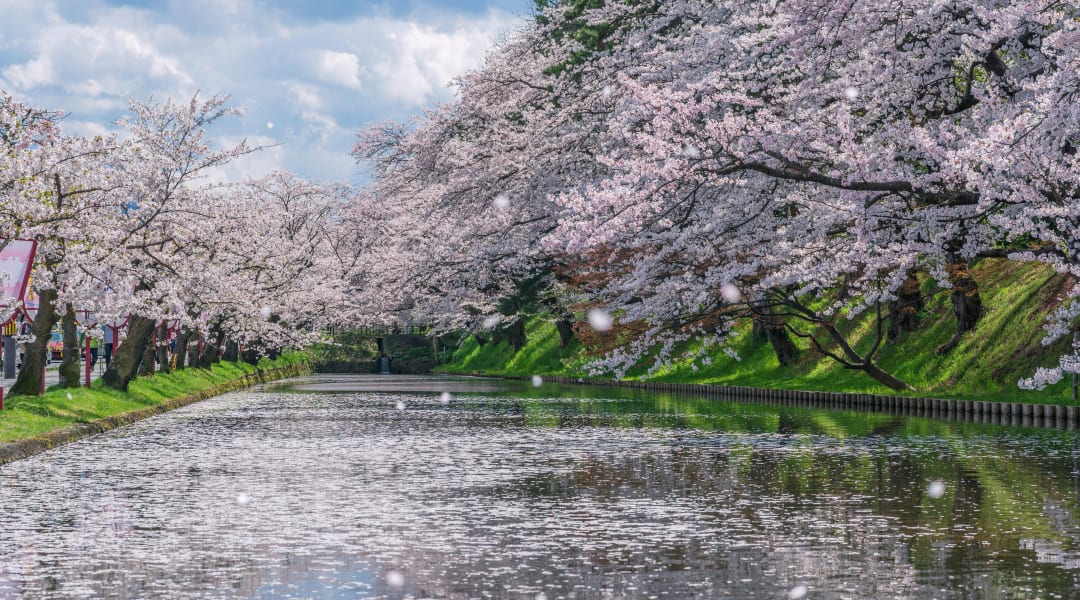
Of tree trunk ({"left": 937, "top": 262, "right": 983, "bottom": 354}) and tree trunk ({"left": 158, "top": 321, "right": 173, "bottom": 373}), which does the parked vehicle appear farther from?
tree trunk ({"left": 937, "top": 262, "right": 983, "bottom": 354})

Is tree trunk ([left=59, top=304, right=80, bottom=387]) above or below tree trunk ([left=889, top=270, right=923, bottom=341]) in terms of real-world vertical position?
below

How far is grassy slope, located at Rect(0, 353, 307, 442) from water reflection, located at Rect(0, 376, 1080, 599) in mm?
1103

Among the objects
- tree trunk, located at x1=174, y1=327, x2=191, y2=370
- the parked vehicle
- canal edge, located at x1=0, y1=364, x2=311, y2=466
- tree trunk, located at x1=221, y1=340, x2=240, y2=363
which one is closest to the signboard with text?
canal edge, located at x1=0, y1=364, x2=311, y2=466

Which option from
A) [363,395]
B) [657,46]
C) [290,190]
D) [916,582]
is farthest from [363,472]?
[290,190]

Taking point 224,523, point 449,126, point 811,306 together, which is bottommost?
point 224,523

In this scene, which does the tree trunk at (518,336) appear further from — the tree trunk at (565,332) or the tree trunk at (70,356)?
the tree trunk at (70,356)

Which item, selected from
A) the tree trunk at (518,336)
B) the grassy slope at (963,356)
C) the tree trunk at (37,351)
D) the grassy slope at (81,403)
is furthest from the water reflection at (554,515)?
the tree trunk at (518,336)

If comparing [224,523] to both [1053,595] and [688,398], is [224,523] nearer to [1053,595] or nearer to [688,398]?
[1053,595]

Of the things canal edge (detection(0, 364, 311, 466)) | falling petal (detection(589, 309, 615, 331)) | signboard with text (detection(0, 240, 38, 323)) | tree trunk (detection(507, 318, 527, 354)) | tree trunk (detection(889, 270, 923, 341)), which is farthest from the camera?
tree trunk (detection(507, 318, 527, 354))

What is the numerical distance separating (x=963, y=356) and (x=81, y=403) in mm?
21240

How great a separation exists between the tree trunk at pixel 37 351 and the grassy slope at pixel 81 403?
18.7 inches

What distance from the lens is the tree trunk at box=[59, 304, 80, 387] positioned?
112ft

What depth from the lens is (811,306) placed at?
4984 cm

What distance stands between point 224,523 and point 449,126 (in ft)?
102
